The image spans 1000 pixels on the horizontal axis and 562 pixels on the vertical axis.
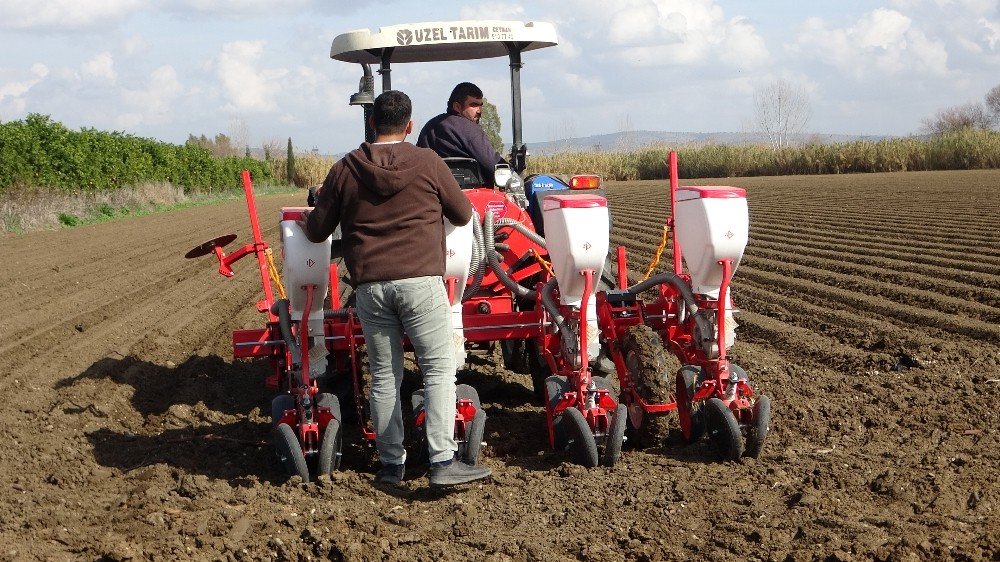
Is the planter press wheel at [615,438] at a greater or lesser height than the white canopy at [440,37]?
lesser

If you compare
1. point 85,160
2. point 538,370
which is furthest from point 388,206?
point 85,160

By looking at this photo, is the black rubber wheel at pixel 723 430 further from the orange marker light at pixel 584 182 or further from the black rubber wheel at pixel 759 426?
the orange marker light at pixel 584 182

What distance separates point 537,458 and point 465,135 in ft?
7.39

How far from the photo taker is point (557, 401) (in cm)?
526

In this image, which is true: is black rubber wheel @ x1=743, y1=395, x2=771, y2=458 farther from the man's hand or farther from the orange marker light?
the man's hand

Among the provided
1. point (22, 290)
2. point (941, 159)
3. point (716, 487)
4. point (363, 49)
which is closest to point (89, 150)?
point (22, 290)

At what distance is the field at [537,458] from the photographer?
157 inches

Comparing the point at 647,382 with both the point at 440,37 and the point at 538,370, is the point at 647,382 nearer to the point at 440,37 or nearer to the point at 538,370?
the point at 538,370

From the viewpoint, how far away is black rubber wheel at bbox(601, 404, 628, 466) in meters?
4.95

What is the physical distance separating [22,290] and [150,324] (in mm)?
2824

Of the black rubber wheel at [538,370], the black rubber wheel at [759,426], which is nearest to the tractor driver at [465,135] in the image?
the black rubber wheel at [538,370]

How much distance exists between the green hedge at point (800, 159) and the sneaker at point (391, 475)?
1353 inches

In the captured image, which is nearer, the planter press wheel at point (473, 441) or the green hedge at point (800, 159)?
the planter press wheel at point (473, 441)

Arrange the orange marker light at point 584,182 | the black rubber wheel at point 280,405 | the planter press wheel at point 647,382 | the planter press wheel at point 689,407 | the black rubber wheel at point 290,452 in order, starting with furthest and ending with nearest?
the orange marker light at point 584,182 < the planter press wheel at point 647,382 < the planter press wheel at point 689,407 < the black rubber wheel at point 280,405 < the black rubber wheel at point 290,452
